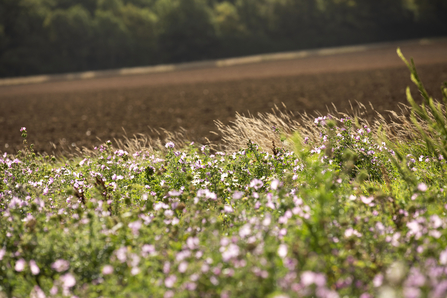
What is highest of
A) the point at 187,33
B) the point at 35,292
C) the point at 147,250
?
the point at 147,250

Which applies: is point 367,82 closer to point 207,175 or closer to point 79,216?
point 207,175

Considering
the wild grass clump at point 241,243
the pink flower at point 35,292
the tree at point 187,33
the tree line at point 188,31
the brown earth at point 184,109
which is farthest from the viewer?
the tree at point 187,33

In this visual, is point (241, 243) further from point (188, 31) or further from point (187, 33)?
point (188, 31)

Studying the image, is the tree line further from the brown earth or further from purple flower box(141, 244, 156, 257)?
purple flower box(141, 244, 156, 257)

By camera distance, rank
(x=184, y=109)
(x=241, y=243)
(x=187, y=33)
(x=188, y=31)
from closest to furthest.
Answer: (x=241, y=243) < (x=184, y=109) < (x=187, y=33) < (x=188, y=31)

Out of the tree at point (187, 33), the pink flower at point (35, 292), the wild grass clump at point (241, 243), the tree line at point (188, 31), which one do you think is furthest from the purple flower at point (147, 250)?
the tree at point (187, 33)

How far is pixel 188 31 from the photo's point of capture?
6125cm

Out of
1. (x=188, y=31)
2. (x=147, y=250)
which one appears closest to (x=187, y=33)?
(x=188, y=31)

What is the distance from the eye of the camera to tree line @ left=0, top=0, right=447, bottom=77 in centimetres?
5578

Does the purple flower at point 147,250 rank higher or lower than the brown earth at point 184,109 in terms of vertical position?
higher

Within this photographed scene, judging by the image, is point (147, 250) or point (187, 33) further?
point (187, 33)

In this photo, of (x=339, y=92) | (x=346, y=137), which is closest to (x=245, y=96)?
(x=339, y=92)

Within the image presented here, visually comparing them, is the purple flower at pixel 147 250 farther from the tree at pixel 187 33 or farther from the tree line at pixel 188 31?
the tree at pixel 187 33

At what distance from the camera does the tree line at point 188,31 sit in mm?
55781
